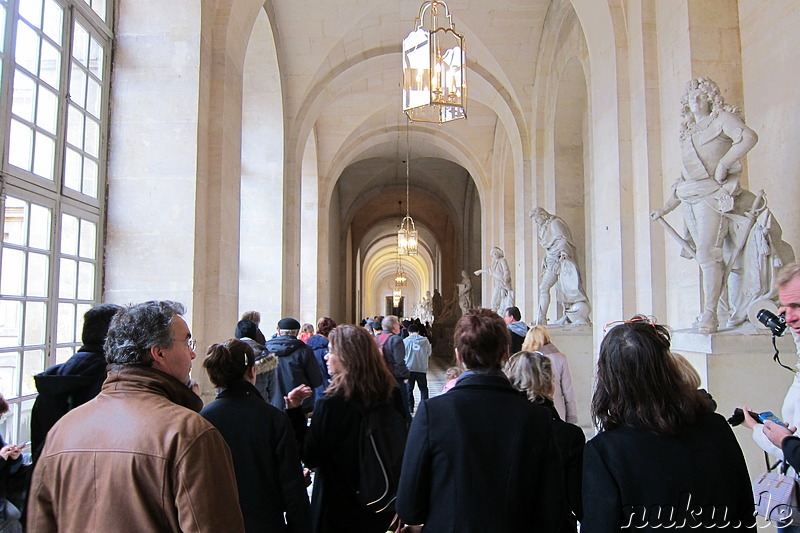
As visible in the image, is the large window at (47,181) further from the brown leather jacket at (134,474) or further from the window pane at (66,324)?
the brown leather jacket at (134,474)

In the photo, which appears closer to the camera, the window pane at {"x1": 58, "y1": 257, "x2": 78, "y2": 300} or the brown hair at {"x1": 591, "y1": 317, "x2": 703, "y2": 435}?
the brown hair at {"x1": 591, "y1": 317, "x2": 703, "y2": 435}

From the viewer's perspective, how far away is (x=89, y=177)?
493 cm

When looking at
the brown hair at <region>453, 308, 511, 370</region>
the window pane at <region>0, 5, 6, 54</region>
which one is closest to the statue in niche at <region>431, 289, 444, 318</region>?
the window pane at <region>0, 5, 6, 54</region>

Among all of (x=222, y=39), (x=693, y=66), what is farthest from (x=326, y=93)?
(x=693, y=66)

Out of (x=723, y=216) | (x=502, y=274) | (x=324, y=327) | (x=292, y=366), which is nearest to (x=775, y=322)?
(x=723, y=216)

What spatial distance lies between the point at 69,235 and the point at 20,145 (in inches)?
37.2

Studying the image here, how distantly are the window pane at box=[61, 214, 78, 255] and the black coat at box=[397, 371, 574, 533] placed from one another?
4.04m

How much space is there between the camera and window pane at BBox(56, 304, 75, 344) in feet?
14.5

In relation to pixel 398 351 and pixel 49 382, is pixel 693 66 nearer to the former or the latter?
pixel 398 351

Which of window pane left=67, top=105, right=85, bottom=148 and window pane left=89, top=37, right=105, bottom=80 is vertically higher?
window pane left=89, top=37, right=105, bottom=80

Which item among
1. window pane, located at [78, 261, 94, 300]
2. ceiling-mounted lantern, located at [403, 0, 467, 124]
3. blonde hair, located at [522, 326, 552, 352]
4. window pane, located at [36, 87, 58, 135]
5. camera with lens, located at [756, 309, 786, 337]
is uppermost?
ceiling-mounted lantern, located at [403, 0, 467, 124]

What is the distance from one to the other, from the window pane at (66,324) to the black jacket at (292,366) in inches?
70.3

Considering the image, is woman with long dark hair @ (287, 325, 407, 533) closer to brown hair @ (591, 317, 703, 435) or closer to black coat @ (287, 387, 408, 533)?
black coat @ (287, 387, 408, 533)

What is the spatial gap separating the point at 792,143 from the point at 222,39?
5.38 metres
